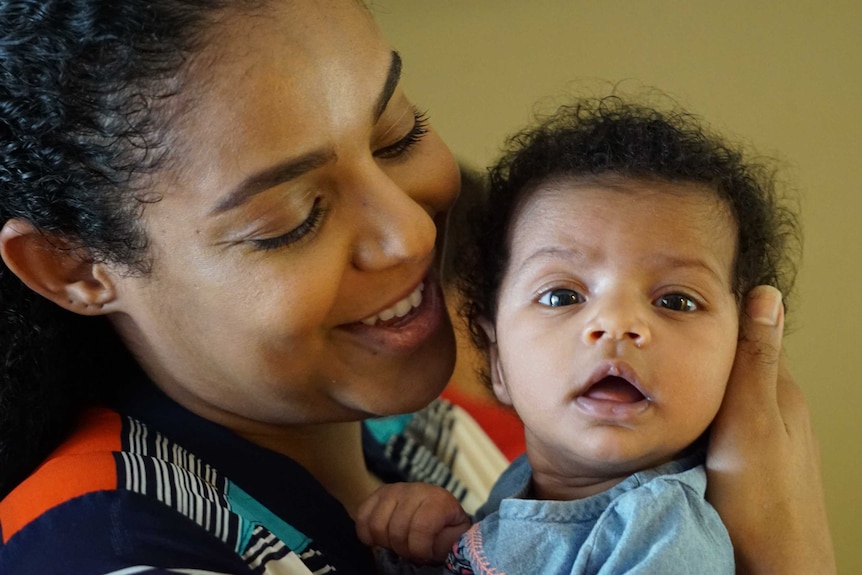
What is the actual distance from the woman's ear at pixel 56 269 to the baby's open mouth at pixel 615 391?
1.85ft

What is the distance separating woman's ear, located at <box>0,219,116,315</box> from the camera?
1111 millimetres

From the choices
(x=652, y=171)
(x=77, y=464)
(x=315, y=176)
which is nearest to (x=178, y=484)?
(x=77, y=464)

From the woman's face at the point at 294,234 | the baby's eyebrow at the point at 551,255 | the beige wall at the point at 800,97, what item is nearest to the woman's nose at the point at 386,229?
the woman's face at the point at 294,234

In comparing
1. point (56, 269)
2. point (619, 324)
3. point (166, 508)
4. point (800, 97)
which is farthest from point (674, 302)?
point (800, 97)

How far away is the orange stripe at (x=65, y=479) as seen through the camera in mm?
991

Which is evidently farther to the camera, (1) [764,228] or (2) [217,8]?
(1) [764,228]

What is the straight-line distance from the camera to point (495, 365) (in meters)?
1.25

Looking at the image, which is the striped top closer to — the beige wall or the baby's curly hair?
the baby's curly hair

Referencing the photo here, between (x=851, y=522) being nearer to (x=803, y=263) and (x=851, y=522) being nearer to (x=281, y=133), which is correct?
(x=803, y=263)

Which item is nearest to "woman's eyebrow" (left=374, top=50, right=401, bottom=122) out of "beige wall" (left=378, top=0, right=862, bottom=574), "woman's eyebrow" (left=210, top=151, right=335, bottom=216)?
"woman's eyebrow" (left=210, top=151, right=335, bottom=216)

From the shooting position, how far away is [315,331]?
1132mm

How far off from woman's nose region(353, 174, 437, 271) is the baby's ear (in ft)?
0.58

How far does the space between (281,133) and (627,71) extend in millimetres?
1749

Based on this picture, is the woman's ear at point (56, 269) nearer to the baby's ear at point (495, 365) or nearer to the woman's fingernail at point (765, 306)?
the baby's ear at point (495, 365)
